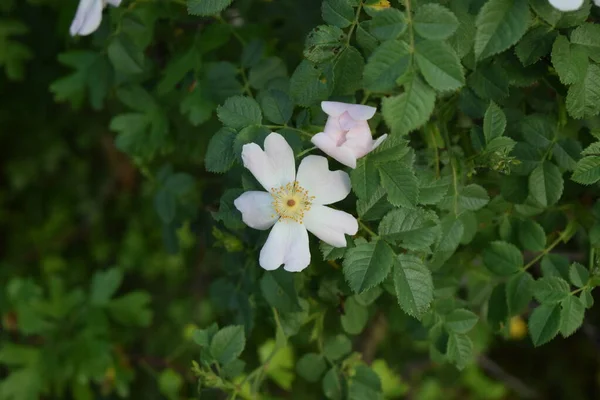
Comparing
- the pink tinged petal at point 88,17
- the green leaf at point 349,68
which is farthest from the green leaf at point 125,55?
the green leaf at point 349,68

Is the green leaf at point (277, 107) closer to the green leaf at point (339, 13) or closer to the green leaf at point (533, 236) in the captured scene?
the green leaf at point (339, 13)

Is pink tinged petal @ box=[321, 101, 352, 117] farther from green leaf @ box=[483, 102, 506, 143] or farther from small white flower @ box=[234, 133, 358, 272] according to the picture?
green leaf @ box=[483, 102, 506, 143]

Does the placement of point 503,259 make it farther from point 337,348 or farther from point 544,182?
point 337,348

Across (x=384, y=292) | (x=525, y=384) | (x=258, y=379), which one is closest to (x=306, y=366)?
(x=258, y=379)

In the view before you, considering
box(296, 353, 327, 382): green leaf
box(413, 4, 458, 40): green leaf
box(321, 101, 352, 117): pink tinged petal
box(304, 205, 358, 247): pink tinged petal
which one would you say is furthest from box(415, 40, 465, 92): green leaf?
box(296, 353, 327, 382): green leaf

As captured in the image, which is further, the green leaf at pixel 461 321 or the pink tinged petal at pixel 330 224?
the green leaf at pixel 461 321

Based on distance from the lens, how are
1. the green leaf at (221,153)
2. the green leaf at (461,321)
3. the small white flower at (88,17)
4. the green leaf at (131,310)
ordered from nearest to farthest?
the green leaf at (221,153) < the small white flower at (88,17) < the green leaf at (461,321) < the green leaf at (131,310)
